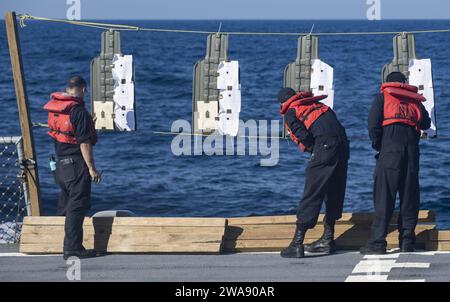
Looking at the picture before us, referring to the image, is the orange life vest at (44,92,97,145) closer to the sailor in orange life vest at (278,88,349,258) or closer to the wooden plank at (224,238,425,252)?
the wooden plank at (224,238,425,252)

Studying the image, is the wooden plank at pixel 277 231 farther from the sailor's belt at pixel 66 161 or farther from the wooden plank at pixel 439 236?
the sailor's belt at pixel 66 161

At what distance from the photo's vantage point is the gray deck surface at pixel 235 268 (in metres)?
9.20

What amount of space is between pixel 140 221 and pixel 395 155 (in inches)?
100

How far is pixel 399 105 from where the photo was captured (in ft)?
32.4

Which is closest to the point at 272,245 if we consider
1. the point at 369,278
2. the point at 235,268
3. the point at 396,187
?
the point at 235,268

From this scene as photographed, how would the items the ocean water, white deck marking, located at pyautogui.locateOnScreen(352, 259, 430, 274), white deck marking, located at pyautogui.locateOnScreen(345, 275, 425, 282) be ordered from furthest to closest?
the ocean water, white deck marking, located at pyautogui.locateOnScreen(352, 259, 430, 274), white deck marking, located at pyautogui.locateOnScreen(345, 275, 425, 282)

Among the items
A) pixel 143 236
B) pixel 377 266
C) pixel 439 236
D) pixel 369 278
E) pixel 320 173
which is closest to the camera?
pixel 369 278

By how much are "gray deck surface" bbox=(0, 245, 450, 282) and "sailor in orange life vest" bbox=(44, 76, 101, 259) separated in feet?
0.95

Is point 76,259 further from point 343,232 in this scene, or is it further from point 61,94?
point 343,232

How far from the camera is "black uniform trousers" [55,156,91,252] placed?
32.8 ft

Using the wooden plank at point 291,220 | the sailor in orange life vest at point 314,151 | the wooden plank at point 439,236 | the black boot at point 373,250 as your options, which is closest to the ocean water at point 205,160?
the wooden plank at point 291,220

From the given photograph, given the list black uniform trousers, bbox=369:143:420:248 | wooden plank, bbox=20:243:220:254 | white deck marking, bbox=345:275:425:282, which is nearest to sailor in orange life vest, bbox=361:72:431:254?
black uniform trousers, bbox=369:143:420:248

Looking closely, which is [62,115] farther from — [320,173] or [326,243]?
[326,243]

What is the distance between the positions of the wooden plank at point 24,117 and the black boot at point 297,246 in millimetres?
2897
